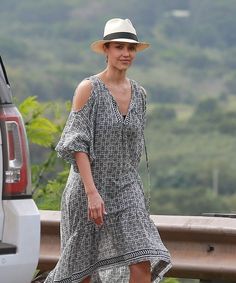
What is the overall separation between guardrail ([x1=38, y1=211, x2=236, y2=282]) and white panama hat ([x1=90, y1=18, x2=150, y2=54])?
1.20 metres

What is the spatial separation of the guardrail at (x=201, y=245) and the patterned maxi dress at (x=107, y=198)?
0.73 meters

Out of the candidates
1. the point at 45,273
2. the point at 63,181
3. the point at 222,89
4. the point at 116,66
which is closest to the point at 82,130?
the point at 116,66

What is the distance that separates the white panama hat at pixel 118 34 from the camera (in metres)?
6.71

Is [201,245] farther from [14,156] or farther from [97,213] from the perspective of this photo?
[14,156]

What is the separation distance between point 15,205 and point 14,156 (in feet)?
0.75

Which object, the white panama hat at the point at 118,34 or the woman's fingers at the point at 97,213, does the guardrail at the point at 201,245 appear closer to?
the woman's fingers at the point at 97,213

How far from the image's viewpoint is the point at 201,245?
7.50m

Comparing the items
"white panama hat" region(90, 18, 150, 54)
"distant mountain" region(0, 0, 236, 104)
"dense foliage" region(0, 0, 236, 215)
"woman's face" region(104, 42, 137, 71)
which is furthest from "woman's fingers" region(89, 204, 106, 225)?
"distant mountain" region(0, 0, 236, 104)

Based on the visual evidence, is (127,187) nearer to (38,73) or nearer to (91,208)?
(91,208)

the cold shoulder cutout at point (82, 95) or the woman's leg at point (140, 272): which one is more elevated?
the cold shoulder cutout at point (82, 95)

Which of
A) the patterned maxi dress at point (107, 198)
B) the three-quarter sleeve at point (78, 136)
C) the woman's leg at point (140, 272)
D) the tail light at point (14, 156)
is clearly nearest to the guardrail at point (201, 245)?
the patterned maxi dress at point (107, 198)

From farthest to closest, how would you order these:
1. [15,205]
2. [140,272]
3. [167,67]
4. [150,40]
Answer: [167,67]
[150,40]
[140,272]
[15,205]

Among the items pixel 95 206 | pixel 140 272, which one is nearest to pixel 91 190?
pixel 95 206

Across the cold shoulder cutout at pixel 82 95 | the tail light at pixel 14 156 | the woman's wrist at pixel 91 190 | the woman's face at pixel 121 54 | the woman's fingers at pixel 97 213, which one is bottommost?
the woman's fingers at pixel 97 213
